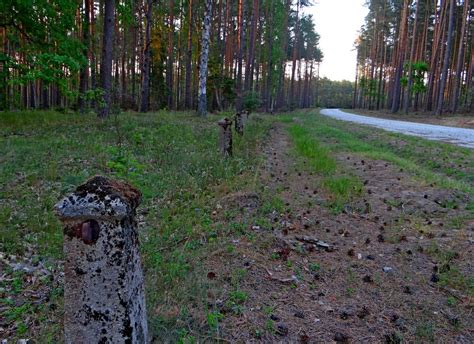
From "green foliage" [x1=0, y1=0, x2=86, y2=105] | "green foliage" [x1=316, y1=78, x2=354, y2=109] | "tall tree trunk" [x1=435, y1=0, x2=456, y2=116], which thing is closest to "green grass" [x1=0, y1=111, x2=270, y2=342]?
"green foliage" [x1=0, y1=0, x2=86, y2=105]

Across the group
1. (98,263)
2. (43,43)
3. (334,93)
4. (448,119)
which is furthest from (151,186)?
(334,93)

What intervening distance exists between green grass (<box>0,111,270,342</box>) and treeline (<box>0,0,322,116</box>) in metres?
1.41

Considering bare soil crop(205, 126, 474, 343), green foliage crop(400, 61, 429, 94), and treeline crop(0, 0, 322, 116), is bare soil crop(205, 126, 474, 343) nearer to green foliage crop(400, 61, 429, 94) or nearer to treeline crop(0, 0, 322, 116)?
treeline crop(0, 0, 322, 116)

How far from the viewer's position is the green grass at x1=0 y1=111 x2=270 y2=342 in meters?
3.16

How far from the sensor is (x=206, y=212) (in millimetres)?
5113

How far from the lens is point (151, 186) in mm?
6395

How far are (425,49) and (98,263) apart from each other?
4510 centimetres

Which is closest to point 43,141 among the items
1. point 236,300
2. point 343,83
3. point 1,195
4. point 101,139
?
point 101,139

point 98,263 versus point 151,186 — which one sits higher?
point 98,263

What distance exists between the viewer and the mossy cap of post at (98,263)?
1801mm

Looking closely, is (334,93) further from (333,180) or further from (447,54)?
(333,180)

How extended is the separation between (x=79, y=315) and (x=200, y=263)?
1.68m

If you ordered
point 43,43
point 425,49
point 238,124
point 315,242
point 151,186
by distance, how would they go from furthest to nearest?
point 425,49
point 43,43
point 238,124
point 151,186
point 315,242

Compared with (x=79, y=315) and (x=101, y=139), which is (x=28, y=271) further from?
(x=101, y=139)
